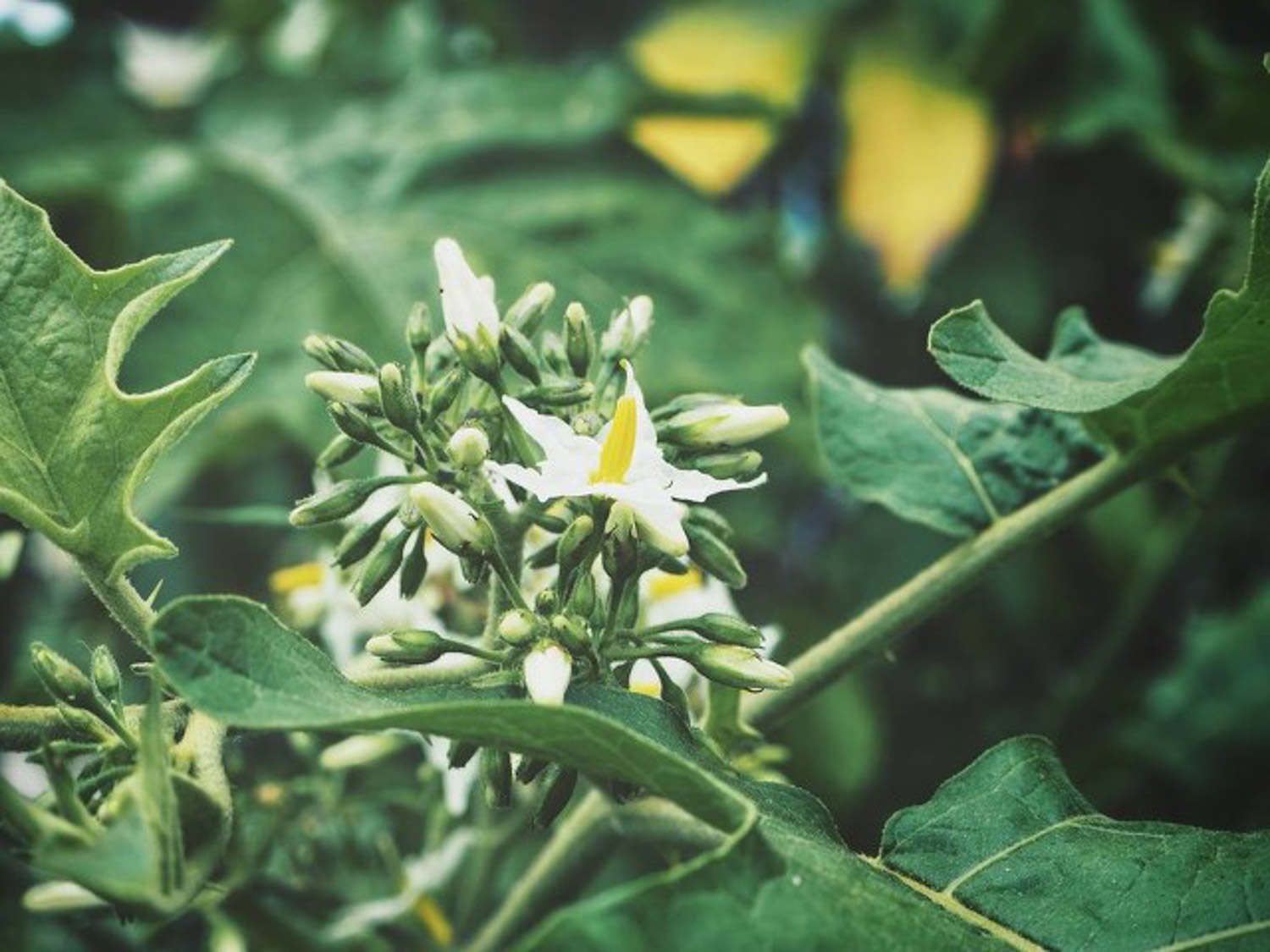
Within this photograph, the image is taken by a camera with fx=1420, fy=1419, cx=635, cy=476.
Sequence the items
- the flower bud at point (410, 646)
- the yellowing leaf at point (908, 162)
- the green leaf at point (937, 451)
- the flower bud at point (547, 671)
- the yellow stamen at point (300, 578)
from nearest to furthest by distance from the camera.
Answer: the flower bud at point (547, 671)
the flower bud at point (410, 646)
the green leaf at point (937, 451)
the yellow stamen at point (300, 578)
the yellowing leaf at point (908, 162)

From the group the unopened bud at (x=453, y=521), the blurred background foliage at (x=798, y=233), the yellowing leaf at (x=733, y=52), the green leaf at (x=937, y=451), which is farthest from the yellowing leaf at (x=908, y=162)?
the unopened bud at (x=453, y=521)

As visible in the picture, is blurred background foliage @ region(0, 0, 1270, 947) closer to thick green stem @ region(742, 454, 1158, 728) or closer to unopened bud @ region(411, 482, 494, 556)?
thick green stem @ region(742, 454, 1158, 728)

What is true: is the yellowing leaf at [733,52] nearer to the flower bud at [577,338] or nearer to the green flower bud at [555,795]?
the flower bud at [577,338]

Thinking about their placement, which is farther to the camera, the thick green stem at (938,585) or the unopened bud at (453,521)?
the thick green stem at (938,585)

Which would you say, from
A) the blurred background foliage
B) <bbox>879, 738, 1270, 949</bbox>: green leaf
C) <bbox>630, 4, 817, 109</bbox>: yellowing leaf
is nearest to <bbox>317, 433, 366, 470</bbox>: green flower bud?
<bbox>879, 738, 1270, 949</bbox>: green leaf

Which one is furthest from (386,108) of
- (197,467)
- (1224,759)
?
(1224,759)

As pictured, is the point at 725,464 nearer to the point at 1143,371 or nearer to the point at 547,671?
the point at 547,671

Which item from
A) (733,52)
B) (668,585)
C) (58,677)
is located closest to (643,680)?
(668,585)
